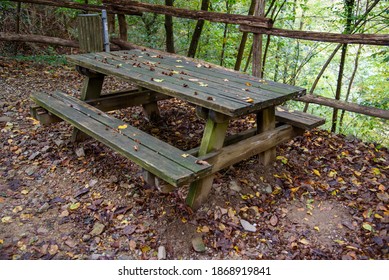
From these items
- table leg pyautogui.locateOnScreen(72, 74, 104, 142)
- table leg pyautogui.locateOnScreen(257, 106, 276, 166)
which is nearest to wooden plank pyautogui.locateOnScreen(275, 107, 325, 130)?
table leg pyautogui.locateOnScreen(257, 106, 276, 166)

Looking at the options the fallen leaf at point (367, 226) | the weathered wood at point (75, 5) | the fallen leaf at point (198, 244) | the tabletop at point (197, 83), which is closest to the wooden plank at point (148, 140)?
the tabletop at point (197, 83)

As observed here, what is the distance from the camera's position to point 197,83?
279 centimetres

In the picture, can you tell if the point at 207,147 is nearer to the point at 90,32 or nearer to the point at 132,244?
the point at 132,244

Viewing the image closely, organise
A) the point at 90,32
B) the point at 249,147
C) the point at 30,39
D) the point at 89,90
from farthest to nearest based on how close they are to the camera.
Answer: the point at 30,39 < the point at 90,32 < the point at 89,90 < the point at 249,147

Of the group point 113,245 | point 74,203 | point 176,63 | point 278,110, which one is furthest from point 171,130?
point 113,245

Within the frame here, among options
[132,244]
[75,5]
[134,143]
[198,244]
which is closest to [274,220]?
[198,244]

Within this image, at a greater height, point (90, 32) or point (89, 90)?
point (90, 32)

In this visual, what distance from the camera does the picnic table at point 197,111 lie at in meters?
2.25

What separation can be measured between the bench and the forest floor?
0.23m

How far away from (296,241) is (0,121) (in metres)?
3.81

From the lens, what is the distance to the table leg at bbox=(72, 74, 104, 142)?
3.69 m

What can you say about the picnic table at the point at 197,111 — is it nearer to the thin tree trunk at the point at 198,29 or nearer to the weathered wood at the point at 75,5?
the weathered wood at the point at 75,5

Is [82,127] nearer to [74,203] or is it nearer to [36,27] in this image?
[74,203]

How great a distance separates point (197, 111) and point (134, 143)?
0.55 metres
